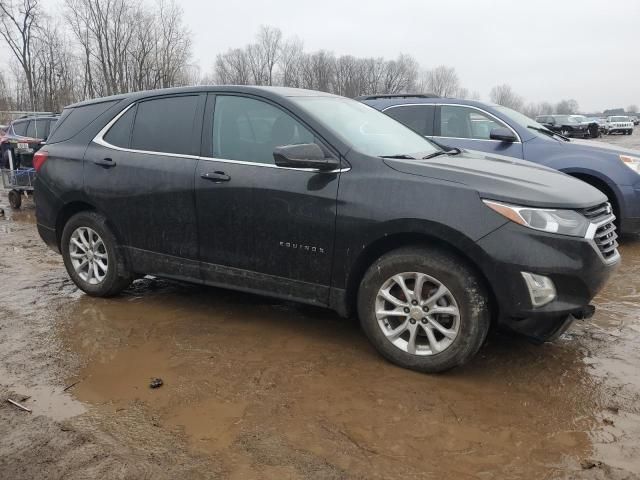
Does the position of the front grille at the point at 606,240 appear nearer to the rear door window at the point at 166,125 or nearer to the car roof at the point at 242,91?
the car roof at the point at 242,91

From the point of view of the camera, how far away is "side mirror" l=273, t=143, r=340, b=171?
3494 mm

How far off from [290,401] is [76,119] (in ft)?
11.2

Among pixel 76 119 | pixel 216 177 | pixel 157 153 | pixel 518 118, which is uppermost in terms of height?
pixel 518 118

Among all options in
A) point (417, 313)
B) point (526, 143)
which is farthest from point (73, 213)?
point (526, 143)

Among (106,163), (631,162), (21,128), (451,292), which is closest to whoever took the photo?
(451,292)

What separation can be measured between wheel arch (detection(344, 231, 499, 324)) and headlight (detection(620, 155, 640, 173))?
3.99 metres

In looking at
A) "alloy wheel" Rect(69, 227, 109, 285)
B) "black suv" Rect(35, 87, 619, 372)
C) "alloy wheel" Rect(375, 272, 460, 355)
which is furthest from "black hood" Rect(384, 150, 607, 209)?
"alloy wheel" Rect(69, 227, 109, 285)

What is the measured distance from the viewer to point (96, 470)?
2.52 metres

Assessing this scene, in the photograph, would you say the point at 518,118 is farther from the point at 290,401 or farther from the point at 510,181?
the point at 290,401

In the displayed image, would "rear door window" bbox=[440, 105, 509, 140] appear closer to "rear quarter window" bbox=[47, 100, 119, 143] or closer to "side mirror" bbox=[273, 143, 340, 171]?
"side mirror" bbox=[273, 143, 340, 171]

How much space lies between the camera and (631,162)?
634 centimetres

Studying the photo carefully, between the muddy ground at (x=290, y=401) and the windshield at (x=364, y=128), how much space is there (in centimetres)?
137

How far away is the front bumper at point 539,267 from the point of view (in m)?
3.05

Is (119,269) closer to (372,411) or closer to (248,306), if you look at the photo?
(248,306)
